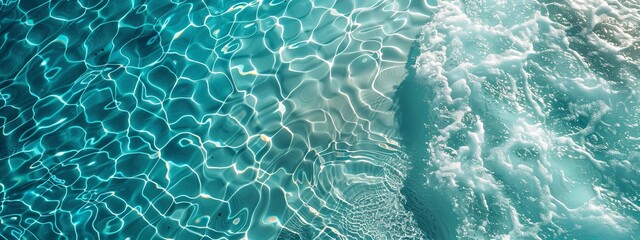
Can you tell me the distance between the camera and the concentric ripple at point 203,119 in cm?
282

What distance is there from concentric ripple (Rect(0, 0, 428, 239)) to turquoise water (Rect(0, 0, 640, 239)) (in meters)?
0.01

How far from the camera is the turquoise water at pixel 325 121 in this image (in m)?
2.73

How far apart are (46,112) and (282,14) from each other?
64.6 inches

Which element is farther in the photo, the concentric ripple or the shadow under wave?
the concentric ripple

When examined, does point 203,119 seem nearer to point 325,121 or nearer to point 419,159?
point 325,121

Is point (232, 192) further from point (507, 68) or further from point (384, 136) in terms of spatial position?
point (507, 68)

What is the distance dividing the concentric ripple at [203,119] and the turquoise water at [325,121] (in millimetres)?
10

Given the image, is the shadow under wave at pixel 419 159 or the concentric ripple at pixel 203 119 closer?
the shadow under wave at pixel 419 159

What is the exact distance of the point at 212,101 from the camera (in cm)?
315

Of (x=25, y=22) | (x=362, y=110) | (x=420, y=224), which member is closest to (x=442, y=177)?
(x=420, y=224)

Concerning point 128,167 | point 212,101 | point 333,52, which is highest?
point 333,52

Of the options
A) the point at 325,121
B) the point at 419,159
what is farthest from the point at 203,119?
the point at 419,159

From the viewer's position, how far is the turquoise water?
2729 mm

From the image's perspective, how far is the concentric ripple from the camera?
282cm
